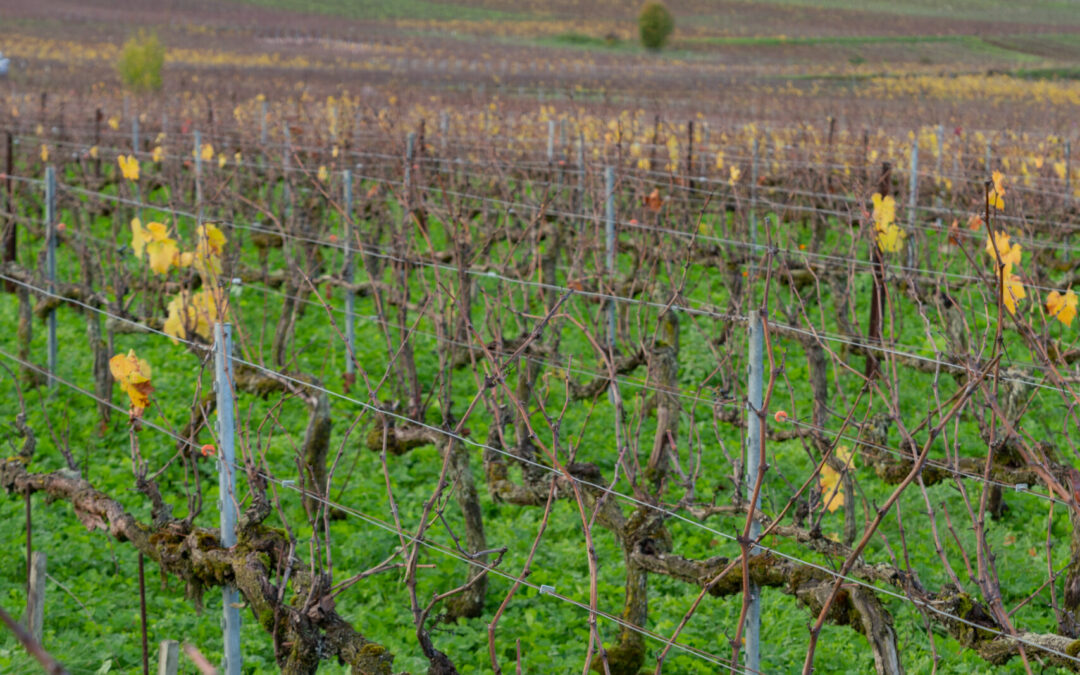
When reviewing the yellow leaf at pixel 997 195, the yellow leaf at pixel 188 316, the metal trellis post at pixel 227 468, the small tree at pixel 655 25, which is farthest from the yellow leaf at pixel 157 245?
the small tree at pixel 655 25

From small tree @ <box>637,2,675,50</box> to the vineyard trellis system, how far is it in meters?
45.5

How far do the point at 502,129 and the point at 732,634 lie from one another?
12.7 meters

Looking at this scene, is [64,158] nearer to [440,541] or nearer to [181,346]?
[181,346]

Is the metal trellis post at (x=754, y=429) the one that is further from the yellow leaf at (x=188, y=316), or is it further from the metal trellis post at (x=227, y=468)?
the yellow leaf at (x=188, y=316)

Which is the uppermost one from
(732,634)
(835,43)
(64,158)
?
(835,43)

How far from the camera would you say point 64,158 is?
41.2 feet

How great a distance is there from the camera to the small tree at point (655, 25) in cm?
5528

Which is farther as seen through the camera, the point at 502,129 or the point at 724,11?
the point at 724,11

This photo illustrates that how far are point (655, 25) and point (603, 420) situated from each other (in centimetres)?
5119

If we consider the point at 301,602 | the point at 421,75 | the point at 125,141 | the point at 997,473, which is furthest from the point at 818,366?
the point at 421,75

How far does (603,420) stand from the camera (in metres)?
6.79

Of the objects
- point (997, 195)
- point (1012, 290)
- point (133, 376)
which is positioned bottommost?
point (133, 376)

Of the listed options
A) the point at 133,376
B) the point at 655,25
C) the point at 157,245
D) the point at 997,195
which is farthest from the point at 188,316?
the point at 655,25

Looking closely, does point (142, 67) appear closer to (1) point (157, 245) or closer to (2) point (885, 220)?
(1) point (157, 245)
